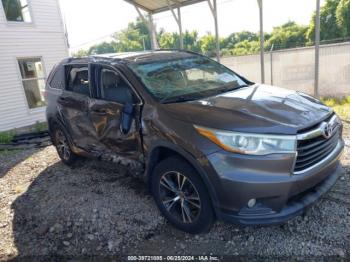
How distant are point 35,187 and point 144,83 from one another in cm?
275

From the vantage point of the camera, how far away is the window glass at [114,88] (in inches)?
136

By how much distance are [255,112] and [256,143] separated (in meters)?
0.36

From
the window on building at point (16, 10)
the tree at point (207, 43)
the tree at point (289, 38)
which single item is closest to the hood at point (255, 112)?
the window on building at point (16, 10)

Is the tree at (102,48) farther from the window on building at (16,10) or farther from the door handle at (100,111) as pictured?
the door handle at (100,111)

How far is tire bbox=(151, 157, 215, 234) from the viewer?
275cm

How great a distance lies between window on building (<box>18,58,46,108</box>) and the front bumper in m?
10.5

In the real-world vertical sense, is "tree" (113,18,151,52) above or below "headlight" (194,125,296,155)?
above

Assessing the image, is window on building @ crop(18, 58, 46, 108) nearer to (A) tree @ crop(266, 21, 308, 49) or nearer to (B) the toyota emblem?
(B) the toyota emblem

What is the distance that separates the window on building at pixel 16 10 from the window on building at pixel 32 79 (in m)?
1.47

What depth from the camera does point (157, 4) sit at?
364 inches

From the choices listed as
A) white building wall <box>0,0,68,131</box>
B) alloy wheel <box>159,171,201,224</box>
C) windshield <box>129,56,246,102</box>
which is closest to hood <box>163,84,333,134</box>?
windshield <box>129,56,246,102</box>

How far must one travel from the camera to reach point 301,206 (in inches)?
99.6

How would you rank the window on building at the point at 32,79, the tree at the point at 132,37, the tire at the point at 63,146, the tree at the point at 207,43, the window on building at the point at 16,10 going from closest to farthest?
the tire at the point at 63,146, the window on building at the point at 16,10, the window on building at the point at 32,79, the tree at the point at 207,43, the tree at the point at 132,37

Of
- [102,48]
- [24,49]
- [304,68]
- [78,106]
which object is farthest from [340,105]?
[102,48]
